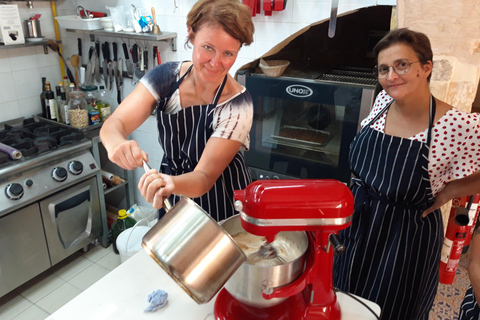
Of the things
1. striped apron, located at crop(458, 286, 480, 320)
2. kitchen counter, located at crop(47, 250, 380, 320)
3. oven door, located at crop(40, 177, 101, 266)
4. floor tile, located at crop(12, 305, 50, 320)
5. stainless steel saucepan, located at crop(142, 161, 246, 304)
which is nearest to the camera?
stainless steel saucepan, located at crop(142, 161, 246, 304)

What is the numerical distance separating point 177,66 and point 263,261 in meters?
0.86

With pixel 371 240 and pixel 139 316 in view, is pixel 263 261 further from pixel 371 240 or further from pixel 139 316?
pixel 371 240

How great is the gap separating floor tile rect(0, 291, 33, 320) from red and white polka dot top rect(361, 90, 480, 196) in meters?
2.46

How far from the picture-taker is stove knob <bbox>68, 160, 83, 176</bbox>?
2498 millimetres

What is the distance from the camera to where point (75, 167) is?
251 centimetres

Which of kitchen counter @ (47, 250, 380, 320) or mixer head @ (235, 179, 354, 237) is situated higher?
mixer head @ (235, 179, 354, 237)

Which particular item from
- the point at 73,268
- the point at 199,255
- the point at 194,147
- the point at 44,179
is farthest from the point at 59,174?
the point at 199,255

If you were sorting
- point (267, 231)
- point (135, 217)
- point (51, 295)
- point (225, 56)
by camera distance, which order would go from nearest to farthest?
point (267, 231) → point (225, 56) → point (51, 295) → point (135, 217)

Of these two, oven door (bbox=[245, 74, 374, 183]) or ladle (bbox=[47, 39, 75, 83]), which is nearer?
oven door (bbox=[245, 74, 374, 183])

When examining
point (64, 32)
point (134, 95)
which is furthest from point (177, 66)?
point (64, 32)

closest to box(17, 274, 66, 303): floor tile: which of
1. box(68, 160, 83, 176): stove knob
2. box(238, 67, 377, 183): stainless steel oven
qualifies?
box(68, 160, 83, 176): stove knob

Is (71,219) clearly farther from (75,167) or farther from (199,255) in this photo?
(199,255)

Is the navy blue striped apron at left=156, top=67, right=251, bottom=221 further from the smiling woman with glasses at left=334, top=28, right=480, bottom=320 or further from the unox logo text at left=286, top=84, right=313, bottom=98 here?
the unox logo text at left=286, top=84, right=313, bottom=98

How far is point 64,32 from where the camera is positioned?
118 inches
